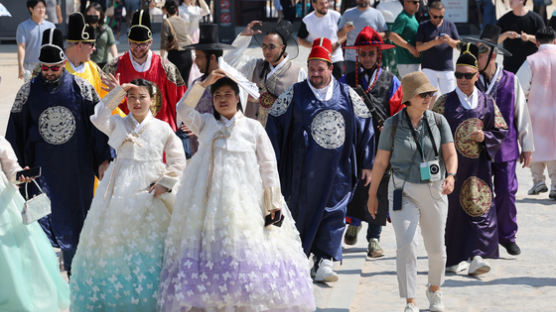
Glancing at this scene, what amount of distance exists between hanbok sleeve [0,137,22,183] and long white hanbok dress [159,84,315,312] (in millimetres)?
1205

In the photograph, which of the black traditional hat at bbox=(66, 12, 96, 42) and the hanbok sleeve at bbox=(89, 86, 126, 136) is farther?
the black traditional hat at bbox=(66, 12, 96, 42)

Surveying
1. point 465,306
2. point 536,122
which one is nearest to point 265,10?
point 536,122

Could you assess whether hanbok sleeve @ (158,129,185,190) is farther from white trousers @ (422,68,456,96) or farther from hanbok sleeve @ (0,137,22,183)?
white trousers @ (422,68,456,96)

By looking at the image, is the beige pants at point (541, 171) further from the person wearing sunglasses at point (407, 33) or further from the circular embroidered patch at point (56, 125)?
the circular embroidered patch at point (56, 125)

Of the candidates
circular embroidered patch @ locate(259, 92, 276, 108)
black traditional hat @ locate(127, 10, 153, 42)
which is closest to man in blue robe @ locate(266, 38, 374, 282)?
circular embroidered patch @ locate(259, 92, 276, 108)

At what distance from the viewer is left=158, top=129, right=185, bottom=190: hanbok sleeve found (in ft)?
24.3

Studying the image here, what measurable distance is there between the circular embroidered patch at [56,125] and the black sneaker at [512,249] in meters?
3.80

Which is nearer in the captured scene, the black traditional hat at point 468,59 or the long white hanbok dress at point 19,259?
the long white hanbok dress at point 19,259

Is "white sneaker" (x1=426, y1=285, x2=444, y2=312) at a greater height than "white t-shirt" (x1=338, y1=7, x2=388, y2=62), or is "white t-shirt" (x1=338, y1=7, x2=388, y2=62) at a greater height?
"white t-shirt" (x1=338, y1=7, x2=388, y2=62)

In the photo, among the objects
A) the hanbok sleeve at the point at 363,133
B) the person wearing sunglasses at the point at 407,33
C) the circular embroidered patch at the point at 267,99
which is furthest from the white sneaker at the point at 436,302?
the person wearing sunglasses at the point at 407,33

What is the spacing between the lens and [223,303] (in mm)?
7023

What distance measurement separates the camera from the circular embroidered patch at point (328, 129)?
873 centimetres

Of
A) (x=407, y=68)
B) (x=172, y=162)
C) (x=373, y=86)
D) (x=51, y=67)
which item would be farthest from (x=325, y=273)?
(x=407, y=68)

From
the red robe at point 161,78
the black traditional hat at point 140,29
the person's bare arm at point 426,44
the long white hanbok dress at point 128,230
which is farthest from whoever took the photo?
the person's bare arm at point 426,44
